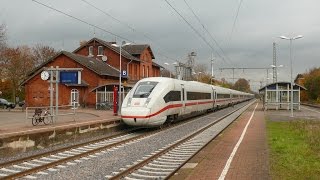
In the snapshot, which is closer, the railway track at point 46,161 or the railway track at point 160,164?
the railway track at point 160,164

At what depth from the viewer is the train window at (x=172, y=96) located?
80.4 ft

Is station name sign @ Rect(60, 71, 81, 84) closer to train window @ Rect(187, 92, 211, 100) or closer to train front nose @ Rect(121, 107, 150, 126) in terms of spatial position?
train front nose @ Rect(121, 107, 150, 126)

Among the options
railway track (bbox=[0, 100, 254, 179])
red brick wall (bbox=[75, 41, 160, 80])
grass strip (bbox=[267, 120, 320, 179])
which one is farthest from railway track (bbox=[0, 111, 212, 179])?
red brick wall (bbox=[75, 41, 160, 80])

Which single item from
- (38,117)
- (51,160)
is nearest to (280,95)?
(38,117)

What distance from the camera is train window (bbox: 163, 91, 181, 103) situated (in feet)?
80.4

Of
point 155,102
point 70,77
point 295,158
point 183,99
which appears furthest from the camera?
point 183,99

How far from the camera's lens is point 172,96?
25.9 m

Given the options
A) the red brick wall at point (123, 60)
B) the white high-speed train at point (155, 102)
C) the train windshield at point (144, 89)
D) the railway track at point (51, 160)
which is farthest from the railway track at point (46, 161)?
the red brick wall at point (123, 60)

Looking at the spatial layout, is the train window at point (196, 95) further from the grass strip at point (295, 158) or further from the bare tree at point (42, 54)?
the bare tree at point (42, 54)

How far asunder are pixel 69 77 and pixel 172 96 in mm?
5979

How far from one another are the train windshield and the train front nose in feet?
3.44

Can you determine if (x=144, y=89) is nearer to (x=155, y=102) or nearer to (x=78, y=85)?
(x=155, y=102)

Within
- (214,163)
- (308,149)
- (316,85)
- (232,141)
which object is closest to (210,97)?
(232,141)

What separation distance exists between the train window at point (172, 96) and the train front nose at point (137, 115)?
2222mm
